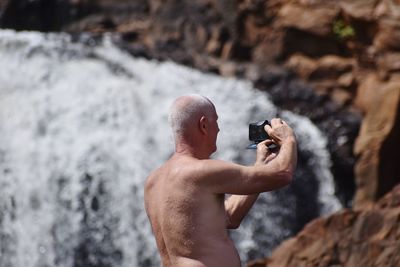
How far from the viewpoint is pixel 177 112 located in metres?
5.04

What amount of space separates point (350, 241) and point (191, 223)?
11.4 feet

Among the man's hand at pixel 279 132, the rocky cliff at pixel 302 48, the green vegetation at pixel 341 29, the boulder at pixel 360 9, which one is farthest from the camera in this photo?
the green vegetation at pixel 341 29

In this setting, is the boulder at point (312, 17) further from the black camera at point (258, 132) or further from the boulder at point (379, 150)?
the black camera at point (258, 132)

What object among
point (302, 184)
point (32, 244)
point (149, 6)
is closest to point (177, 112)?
point (32, 244)

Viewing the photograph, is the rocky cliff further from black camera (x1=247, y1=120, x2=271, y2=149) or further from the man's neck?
the man's neck

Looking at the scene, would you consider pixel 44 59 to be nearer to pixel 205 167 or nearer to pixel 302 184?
pixel 302 184

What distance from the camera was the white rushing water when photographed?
37.3ft

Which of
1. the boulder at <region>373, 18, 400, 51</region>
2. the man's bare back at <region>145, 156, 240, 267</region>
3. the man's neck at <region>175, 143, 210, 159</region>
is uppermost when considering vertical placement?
the man's neck at <region>175, 143, 210, 159</region>

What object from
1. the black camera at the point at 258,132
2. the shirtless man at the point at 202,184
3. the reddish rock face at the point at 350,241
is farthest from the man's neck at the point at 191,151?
the reddish rock face at the point at 350,241

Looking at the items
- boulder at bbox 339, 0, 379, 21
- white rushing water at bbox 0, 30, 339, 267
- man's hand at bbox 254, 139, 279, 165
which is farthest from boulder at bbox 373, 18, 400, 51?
man's hand at bbox 254, 139, 279, 165

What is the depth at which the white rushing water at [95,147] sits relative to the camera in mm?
11367

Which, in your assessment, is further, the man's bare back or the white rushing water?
the white rushing water

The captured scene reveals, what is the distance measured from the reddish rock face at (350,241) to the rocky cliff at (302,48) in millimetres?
2910

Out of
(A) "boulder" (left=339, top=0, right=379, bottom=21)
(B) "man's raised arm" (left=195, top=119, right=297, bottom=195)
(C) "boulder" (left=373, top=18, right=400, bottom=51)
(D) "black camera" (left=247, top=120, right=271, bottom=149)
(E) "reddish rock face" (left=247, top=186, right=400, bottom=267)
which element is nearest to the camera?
(B) "man's raised arm" (left=195, top=119, right=297, bottom=195)
